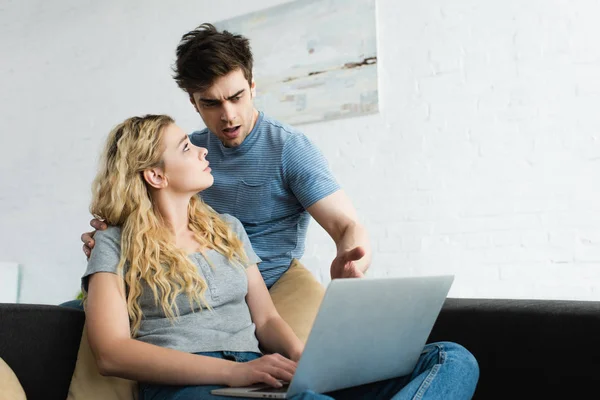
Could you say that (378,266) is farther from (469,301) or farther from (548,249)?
(469,301)

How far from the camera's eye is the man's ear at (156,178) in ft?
5.83

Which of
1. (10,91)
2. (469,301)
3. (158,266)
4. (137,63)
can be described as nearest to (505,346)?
(469,301)

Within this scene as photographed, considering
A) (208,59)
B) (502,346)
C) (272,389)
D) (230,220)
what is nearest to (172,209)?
(230,220)

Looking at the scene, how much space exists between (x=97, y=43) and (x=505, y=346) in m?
3.31

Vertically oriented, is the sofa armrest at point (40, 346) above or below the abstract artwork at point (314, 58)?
below

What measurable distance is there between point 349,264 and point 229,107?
2.52ft

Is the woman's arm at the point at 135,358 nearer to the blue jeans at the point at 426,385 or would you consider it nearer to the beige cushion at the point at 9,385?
the blue jeans at the point at 426,385

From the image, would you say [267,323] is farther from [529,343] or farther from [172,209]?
[529,343]

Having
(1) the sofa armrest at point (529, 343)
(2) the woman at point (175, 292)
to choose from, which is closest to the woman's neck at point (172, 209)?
(2) the woman at point (175, 292)

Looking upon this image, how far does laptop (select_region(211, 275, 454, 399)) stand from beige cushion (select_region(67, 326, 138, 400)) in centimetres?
41

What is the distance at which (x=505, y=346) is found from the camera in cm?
180

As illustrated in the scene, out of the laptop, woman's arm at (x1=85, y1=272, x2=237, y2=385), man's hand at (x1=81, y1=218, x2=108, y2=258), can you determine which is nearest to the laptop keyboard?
the laptop

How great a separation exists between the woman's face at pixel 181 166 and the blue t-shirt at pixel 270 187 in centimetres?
31

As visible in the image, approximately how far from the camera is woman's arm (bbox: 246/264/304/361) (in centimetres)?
172
